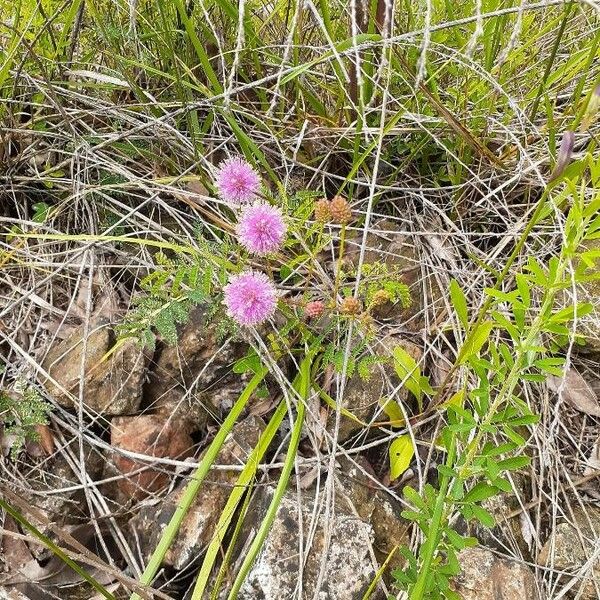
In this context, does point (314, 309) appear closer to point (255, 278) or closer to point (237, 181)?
point (255, 278)

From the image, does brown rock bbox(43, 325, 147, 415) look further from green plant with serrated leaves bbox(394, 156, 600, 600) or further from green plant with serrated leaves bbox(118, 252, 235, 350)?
green plant with serrated leaves bbox(394, 156, 600, 600)

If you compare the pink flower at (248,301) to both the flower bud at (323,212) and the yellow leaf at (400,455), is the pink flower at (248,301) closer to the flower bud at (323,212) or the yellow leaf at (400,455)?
the flower bud at (323,212)

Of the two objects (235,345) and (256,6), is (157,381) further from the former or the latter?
(256,6)

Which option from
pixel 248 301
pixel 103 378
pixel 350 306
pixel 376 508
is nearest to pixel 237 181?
pixel 248 301

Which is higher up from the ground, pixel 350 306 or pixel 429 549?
pixel 350 306

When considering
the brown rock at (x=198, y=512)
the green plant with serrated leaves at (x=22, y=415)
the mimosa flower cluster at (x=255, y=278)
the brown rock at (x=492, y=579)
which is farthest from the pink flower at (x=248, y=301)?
the brown rock at (x=492, y=579)
